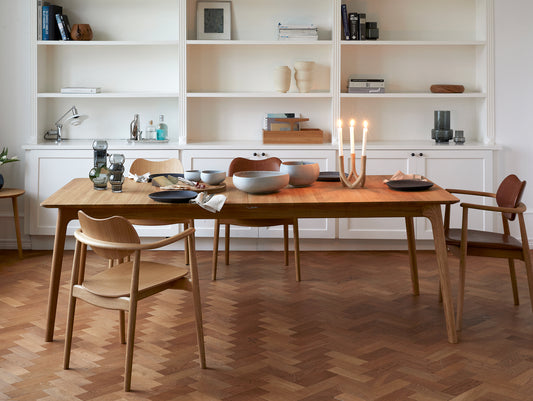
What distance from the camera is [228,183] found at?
397 cm

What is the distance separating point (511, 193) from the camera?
3781mm

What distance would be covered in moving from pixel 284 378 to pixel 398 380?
50 centimetres

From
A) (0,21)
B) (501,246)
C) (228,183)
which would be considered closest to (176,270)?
(228,183)

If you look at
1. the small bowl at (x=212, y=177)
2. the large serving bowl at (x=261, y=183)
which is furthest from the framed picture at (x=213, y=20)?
the large serving bowl at (x=261, y=183)

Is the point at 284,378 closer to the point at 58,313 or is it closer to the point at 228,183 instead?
the point at 228,183

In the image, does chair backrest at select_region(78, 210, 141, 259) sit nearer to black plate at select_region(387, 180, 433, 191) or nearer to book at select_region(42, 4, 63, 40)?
black plate at select_region(387, 180, 433, 191)

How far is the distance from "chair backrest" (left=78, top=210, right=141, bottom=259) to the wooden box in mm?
2844

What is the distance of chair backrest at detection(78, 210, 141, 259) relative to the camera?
2.82 m

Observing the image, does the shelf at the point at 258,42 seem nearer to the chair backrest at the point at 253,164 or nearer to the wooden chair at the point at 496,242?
the chair backrest at the point at 253,164

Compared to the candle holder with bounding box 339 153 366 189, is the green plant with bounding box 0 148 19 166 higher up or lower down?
higher up

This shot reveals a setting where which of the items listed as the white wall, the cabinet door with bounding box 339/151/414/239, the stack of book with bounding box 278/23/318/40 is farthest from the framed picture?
the cabinet door with bounding box 339/151/414/239

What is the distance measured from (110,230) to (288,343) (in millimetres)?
1144

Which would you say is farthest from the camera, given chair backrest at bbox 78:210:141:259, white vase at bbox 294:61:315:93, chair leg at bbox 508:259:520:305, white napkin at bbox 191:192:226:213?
white vase at bbox 294:61:315:93

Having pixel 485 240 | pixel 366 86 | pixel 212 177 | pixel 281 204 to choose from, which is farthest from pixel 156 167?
pixel 485 240
